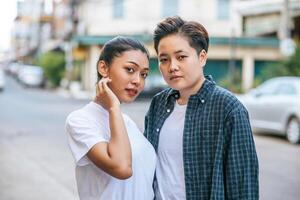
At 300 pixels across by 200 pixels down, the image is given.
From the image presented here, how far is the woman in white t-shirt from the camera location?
2.28m

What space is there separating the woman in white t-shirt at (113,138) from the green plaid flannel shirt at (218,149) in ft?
0.69

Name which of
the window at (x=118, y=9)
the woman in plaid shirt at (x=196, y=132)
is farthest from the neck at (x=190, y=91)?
the window at (x=118, y=9)

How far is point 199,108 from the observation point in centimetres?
245

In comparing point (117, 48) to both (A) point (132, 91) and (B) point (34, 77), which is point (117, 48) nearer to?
(A) point (132, 91)

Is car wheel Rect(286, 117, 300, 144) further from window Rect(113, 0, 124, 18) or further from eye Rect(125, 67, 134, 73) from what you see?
window Rect(113, 0, 124, 18)

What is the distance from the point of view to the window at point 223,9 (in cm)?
3981

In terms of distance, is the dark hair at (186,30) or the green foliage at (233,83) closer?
the dark hair at (186,30)

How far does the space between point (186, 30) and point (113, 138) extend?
58cm

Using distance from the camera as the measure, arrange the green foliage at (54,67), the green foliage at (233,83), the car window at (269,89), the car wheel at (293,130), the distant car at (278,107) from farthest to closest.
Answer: the green foliage at (54,67), the green foliage at (233,83), the car window at (269,89), the distant car at (278,107), the car wheel at (293,130)

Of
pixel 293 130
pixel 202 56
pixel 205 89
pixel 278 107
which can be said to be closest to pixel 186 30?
pixel 202 56

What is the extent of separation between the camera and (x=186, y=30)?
2.46m

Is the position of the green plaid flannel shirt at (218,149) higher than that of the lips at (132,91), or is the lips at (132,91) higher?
the lips at (132,91)

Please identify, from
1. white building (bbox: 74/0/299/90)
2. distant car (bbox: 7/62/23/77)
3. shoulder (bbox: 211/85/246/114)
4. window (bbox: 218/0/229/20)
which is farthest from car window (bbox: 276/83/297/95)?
distant car (bbox: 7/62/23/77)

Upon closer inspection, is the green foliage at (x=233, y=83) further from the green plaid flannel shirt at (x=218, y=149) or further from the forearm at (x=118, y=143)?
the forearm at (x=118, y=143)
